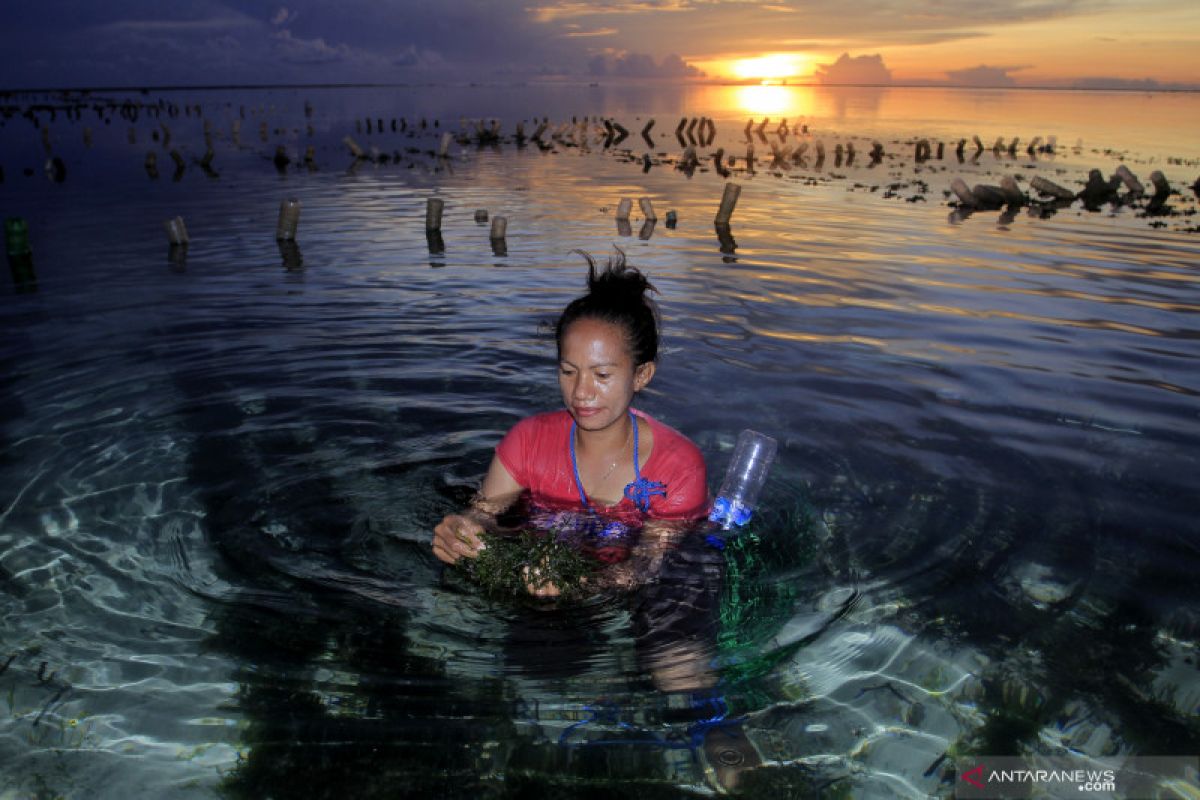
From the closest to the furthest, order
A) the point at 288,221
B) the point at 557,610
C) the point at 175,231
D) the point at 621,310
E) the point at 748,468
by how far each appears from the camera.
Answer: the point at 621,310, the point at 557,610, the point at 748,468, the point at 175,231, the point at 288,221

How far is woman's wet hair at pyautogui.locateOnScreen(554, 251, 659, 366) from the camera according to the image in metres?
4.08

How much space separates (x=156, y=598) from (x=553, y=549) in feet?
7.56

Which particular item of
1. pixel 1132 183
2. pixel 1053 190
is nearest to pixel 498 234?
pixel 1053 190

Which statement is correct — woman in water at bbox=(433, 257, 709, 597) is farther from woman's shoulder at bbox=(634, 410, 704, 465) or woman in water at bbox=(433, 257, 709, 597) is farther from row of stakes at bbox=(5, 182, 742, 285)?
row of stakes at bbox=(5, 182, 742, 285)

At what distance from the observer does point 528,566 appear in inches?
163

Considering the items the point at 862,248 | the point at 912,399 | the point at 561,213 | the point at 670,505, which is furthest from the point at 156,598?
the point at 561,213

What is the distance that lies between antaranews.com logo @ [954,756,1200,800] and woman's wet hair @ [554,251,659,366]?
8.09ft

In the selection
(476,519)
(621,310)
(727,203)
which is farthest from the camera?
(727,203)

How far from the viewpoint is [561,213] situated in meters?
23.1

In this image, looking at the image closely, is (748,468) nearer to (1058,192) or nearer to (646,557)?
(646,557)

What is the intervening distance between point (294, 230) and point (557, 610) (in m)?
15.4

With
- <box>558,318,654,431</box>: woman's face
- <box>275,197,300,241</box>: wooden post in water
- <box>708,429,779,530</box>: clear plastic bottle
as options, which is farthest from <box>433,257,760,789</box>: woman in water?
<box>275,197,300,241</box>: wooden post in water

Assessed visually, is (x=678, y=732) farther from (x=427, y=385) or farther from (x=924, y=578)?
(x=427, y=385)

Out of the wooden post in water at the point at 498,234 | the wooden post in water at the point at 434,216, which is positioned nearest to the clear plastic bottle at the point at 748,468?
the wooden post in water at the point at 498,234
